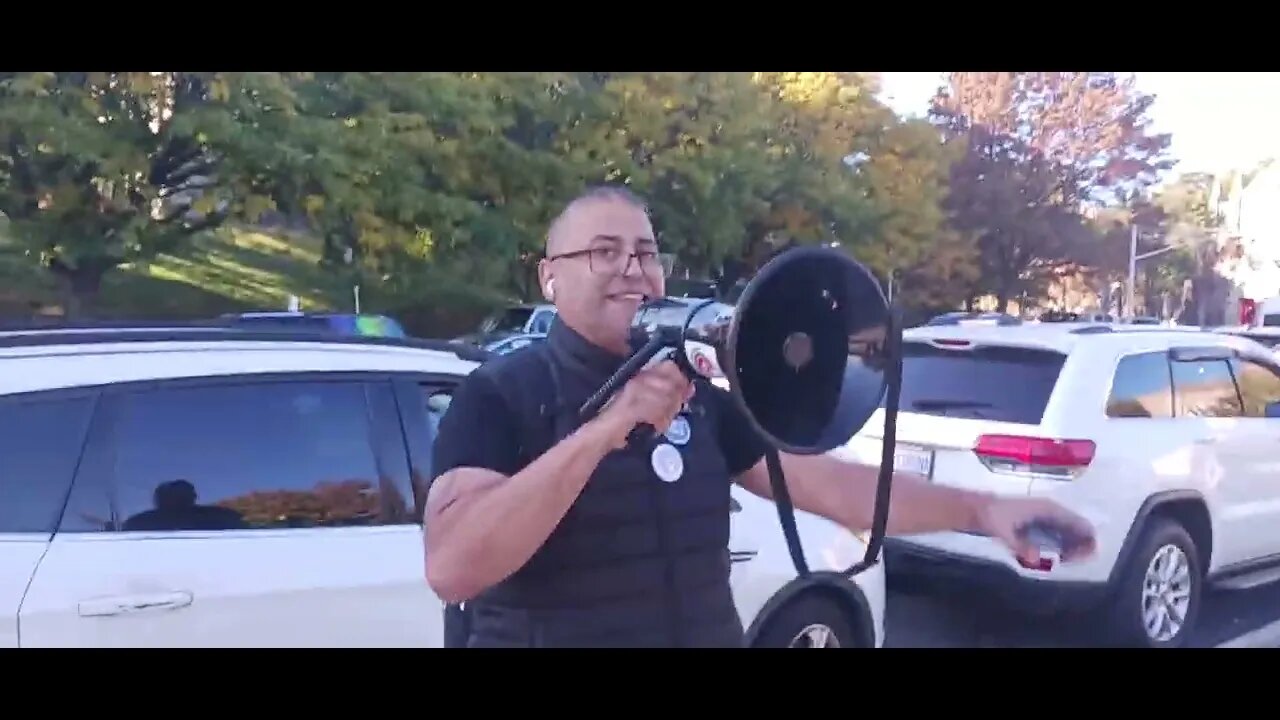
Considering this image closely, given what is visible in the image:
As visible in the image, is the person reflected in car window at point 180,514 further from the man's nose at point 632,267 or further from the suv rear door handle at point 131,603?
the man's nose at point 632,267

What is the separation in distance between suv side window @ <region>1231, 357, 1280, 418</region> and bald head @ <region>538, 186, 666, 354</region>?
4.62m

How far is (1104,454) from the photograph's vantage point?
4.59m

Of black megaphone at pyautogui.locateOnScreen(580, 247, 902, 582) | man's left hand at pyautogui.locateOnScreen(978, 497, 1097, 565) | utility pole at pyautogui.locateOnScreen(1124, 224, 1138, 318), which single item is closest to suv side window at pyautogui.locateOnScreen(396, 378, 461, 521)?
black megaphone at pyautogui.locateOnScreen(580, 247, 902, 582)

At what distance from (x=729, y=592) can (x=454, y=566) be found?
0.52m

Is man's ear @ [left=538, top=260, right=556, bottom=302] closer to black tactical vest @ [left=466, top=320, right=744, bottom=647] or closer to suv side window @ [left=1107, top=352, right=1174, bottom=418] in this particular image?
black tactical vest @ [left=466, top=320, right=744, bottom=647]

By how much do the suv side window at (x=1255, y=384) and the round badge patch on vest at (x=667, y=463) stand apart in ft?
14.9

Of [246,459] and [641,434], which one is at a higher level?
[641,434]

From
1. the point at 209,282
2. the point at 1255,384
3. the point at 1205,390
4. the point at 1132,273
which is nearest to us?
the point at 1205,390

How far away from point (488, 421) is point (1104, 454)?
3540 millimetres

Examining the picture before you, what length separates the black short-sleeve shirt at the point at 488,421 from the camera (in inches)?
67.8

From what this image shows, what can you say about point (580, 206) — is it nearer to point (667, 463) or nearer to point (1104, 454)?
point (667, 463)

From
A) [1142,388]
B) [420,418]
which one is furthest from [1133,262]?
[420,418]
